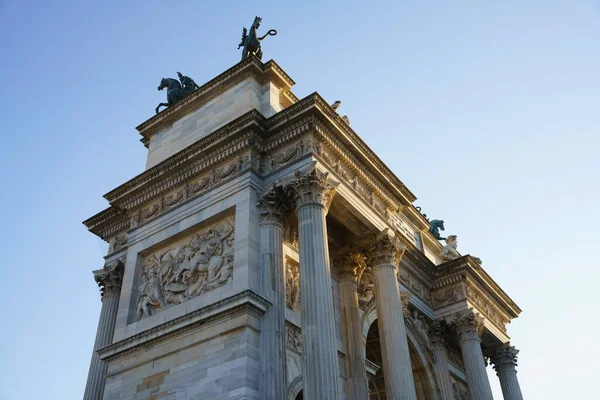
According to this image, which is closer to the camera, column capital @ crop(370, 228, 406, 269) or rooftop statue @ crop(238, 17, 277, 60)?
column capital @ crop(370, 228, 406, 269)

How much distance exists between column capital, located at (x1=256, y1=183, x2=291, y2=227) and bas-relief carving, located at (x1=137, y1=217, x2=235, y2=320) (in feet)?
3.54

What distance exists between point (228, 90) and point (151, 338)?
922 cm

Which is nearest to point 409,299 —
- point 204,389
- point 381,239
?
point 381,239

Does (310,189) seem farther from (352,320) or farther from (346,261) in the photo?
(352,320)

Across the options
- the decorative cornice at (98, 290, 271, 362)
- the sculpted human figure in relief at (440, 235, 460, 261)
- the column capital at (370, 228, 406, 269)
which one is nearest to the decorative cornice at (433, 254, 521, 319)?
the sculpted human figure in relief at (440, 235, 460, 261)

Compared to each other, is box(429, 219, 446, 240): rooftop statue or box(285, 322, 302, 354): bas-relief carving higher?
box(429, 219, 446, 240): rooftop statue

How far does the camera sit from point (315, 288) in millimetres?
16188

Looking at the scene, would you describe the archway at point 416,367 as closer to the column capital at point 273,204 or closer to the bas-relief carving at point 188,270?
the column capital at point 273,204

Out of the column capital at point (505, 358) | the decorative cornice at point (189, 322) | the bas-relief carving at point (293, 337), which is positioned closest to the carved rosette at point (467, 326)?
the column capital at point (505, 358)

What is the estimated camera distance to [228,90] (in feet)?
74.3

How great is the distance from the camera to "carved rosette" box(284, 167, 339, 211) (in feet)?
58.6

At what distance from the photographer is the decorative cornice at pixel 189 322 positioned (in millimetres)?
16359

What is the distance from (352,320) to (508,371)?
44.1 feet

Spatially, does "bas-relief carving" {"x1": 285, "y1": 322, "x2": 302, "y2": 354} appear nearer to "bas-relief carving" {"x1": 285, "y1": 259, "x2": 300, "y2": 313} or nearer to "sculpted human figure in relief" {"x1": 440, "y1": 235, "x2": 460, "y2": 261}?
"bas-relief carving" {"x1": 285, "y1": 259, "x2": 300, "y2": 313}
